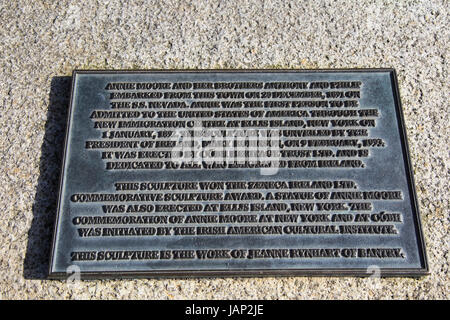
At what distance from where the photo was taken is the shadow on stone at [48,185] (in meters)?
2.55

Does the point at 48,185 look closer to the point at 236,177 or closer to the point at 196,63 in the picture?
the point at 236,177

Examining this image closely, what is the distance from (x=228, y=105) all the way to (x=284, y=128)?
47 centimetres

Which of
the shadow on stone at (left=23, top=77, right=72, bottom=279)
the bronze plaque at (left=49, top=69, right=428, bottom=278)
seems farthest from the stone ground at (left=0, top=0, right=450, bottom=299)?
the bronze plaque at (left=49, top=69, right=428, bottom=278)

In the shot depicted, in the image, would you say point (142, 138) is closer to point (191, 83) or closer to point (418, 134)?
point (191, 83)

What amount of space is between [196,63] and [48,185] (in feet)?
4.96

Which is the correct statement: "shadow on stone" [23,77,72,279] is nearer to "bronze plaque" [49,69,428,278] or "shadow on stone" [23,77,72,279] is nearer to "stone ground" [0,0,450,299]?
"stone ground" [0,0,450,299]

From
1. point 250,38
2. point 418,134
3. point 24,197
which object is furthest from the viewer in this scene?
point 250,38

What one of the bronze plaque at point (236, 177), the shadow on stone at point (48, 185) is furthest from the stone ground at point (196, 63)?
the bronze plaque at point (236, 177)

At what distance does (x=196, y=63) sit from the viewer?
309cm

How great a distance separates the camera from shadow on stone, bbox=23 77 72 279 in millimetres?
2549

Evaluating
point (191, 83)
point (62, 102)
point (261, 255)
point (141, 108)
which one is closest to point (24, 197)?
point (62, 102)

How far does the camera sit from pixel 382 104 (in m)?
2.86

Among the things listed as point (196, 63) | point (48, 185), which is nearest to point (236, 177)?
point (196, 63)

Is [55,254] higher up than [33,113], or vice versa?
[33,113]
